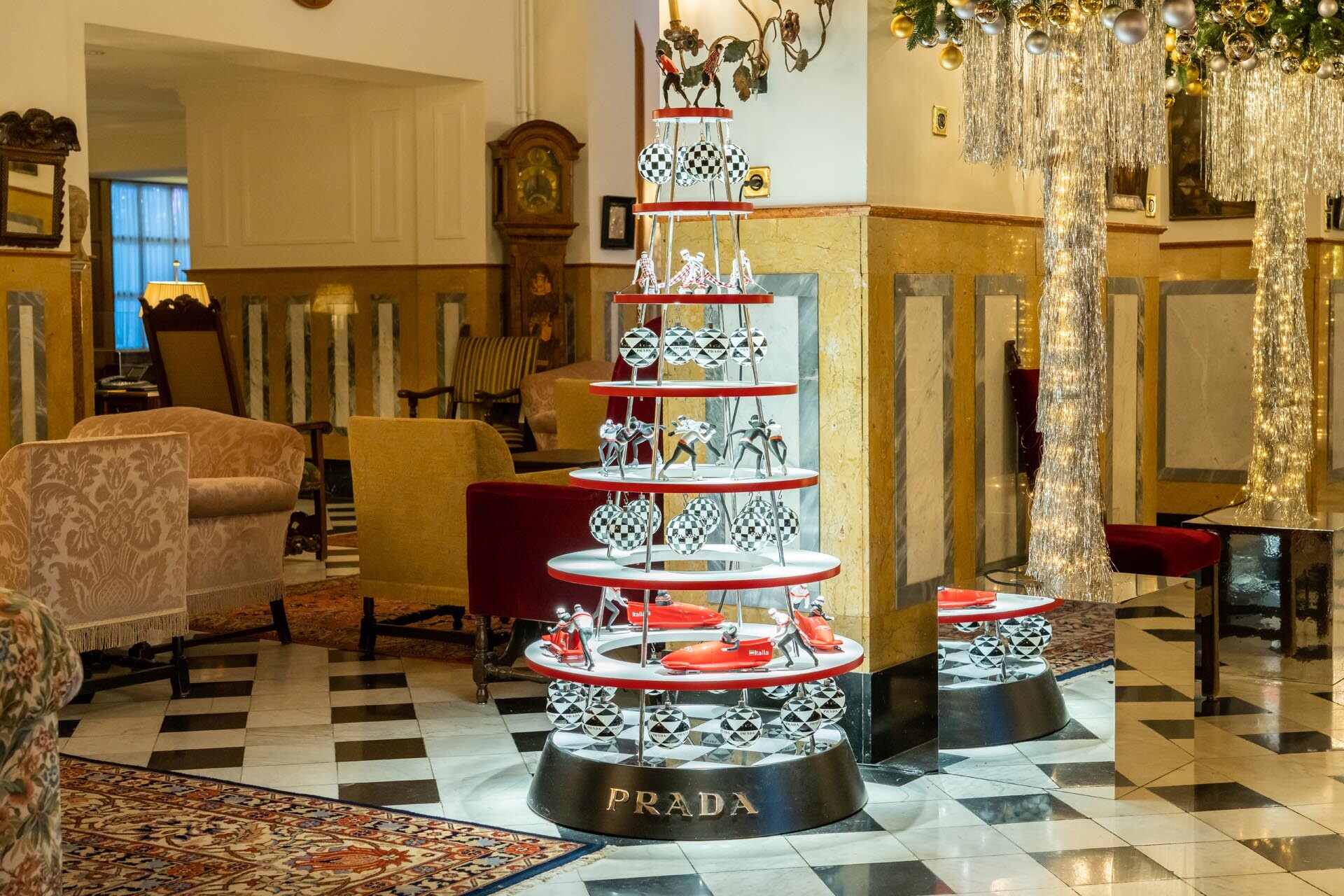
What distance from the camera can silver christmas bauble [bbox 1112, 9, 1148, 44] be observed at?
4.04 metres

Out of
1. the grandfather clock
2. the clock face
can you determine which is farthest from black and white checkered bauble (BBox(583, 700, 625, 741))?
the clock face

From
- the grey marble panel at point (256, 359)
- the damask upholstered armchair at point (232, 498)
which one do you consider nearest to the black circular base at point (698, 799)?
the damask upholstered armchair at point (232, 498)

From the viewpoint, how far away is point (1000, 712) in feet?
14.9

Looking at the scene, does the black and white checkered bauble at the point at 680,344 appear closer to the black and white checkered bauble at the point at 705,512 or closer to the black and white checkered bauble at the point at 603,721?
the black and white checkered bauble at the point at 705,512

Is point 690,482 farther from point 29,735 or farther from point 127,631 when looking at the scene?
point 127,631

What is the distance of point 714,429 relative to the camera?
4363mm

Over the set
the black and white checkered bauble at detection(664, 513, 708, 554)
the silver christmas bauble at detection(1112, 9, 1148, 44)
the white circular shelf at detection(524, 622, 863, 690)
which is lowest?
the white circular shelf at detection(524, 622, 863, 690)

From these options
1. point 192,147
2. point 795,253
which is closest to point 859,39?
point 795,253

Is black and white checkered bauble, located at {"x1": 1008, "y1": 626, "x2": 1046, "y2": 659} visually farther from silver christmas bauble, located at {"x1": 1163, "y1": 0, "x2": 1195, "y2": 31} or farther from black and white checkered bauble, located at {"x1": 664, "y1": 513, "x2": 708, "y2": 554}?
silver christmas bauble, located at {"x1": 1163, "y1": 0, "x2": 1195, "y2": 31}

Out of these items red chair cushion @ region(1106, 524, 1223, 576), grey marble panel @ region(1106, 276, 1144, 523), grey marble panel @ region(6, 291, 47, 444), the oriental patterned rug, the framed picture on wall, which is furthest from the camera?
the framed picture on wall

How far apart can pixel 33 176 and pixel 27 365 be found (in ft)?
3.34

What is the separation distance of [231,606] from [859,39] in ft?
10.6

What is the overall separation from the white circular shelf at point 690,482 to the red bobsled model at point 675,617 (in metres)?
0.50

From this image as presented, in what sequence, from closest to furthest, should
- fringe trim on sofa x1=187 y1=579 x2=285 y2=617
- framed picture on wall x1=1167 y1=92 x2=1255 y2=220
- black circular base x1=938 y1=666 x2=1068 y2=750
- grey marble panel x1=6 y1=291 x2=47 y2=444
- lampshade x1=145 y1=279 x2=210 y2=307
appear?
black circular base x1=938 y1=666 x2=1068 y2=750 → fringe trim on sofa x1=187 y1=579 x2=285 y2=617 → grey marble panel x1=6 y1=291 x2=47 y2=444 → framed picture on wall x1=1167 y1=92 x2=1255 y2=220 → lampshade x1=145 y1=279 x2=210 y2=307
